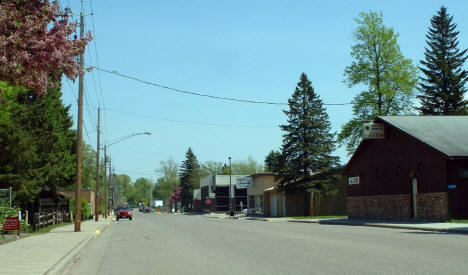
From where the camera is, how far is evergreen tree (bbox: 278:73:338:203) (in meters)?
51.0

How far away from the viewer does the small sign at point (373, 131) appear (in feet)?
117

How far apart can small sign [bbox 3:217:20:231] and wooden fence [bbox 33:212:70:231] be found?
7515 millimetres

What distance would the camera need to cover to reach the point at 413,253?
13453 millimetres

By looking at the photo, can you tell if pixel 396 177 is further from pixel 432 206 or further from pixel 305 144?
pixel 305 144

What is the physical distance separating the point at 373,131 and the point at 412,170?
4216 millimetres

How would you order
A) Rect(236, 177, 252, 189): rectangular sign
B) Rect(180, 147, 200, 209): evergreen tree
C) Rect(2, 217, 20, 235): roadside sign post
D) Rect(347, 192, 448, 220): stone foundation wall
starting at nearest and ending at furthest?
1. Rect(2, 217, 20, 235): roadside sign post
2. Rect(347, 192, 448, 220): stone foundation wall
3. Rect(236, 177, 252, 189): rectangular sign
4. Rect(180, 147, 200, 209): evergreen tree

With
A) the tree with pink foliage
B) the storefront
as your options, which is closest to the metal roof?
the tree with pink foliage

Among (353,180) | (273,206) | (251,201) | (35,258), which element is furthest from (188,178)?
(35,258)

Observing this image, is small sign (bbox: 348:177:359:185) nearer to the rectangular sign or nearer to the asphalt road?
the asphalt road

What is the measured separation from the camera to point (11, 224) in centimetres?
2259

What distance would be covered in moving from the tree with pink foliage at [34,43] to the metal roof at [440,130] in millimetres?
23228

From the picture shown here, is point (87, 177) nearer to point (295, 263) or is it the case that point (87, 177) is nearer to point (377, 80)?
point (377, 80)

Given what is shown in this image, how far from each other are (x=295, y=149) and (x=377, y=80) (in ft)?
33.0

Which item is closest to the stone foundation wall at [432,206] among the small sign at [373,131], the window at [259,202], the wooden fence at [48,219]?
the small sign at [373,131]
